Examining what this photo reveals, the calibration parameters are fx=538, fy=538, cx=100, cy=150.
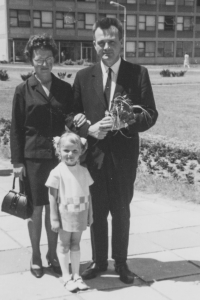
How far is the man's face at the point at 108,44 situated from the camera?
4199mm

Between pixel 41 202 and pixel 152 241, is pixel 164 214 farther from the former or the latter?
pixel 41 202

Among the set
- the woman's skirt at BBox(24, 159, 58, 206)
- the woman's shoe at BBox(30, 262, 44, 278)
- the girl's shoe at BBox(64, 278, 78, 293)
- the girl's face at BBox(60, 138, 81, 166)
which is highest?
the girl's face at BBox(60, 138, 81, 166)

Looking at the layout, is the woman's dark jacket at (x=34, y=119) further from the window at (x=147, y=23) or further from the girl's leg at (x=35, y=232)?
the window at (x=147, y=23)

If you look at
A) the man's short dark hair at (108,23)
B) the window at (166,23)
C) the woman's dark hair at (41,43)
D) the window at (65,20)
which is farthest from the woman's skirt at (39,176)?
the window at (166,23)

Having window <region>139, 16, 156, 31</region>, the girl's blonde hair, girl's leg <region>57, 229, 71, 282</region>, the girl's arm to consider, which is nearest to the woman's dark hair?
the girl's blonde hair

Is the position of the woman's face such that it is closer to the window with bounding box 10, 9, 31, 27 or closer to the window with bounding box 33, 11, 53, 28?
the window with bounding box 10, 9, 31, 27

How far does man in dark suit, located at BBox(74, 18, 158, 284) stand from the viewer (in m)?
4.25

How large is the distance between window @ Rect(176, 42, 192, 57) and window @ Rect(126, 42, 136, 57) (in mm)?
6130

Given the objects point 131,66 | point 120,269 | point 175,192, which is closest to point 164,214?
point 175,192

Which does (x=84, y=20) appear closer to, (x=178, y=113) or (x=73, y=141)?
(x=178, y=113)

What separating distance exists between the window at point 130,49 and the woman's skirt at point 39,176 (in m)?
63.1

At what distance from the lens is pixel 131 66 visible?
436 cm

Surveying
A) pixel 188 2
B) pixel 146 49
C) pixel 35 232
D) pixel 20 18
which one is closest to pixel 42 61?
pixel 35 232

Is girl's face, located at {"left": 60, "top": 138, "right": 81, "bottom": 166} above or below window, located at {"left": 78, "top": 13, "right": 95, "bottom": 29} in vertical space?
below
